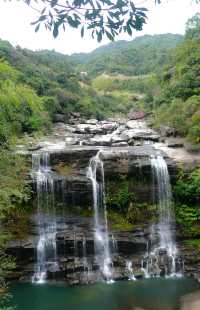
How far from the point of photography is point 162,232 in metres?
17.7

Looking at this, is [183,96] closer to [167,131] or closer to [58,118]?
[167,131]

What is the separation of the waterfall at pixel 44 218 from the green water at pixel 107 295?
1.11 meters

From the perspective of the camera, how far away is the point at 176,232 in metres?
17.6

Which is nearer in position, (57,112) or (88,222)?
(88,222)

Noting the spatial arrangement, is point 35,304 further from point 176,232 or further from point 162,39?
point 162,39

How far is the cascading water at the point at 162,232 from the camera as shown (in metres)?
16.3

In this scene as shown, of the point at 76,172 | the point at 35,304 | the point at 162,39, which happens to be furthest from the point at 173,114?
the point at 162,39

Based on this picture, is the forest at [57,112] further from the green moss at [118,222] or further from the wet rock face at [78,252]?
the wet rock face at [78,252]

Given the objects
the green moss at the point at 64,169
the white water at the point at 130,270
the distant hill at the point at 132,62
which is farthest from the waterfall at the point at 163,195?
the distant hill at the point at 132,62

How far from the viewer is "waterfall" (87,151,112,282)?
16531 millimetres

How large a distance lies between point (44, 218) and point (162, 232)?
4484 millimetres

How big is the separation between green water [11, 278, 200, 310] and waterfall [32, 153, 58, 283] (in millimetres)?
1108

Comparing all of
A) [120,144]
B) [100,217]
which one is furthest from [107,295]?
[120,144]

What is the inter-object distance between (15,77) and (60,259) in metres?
16.1
